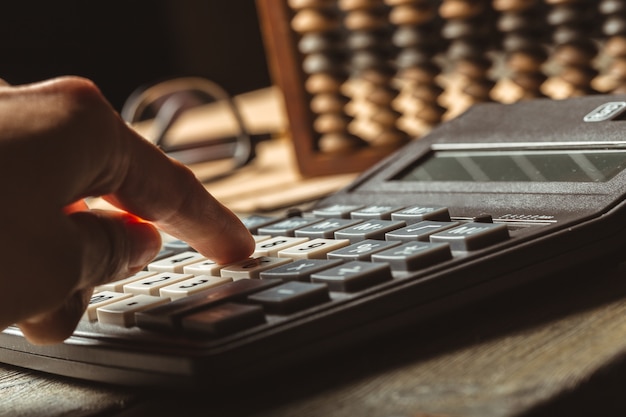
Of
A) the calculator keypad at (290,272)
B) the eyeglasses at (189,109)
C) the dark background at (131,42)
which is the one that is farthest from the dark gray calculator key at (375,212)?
the dark background at (131,42)

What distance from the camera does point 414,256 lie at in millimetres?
411

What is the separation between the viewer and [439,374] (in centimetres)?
36

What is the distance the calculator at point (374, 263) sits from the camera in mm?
366

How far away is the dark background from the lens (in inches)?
122

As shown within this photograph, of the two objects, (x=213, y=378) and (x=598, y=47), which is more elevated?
(x=598, y=47)

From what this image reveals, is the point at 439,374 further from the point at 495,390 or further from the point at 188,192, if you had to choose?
the point at 188,192

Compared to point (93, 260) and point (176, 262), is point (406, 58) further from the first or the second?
point (93, 260)

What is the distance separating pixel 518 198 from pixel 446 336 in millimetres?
143

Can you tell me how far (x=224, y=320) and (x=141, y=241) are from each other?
0.27 ft

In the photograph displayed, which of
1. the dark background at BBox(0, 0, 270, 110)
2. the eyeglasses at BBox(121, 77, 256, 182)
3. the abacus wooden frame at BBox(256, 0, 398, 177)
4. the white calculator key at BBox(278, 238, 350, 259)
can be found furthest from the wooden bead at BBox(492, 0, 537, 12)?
the dark background at BBox(0, 0, 270, 110)

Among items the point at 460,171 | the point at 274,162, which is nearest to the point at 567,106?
the point at 460,171

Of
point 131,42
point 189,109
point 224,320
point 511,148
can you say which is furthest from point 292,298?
point 131,42

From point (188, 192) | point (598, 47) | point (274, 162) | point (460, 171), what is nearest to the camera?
point (188, 192)

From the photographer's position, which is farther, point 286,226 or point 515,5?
point 515,5
